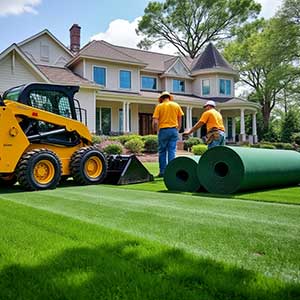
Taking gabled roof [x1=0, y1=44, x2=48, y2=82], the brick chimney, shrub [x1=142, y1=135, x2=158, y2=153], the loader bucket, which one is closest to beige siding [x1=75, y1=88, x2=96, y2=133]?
gabled roof [x1=0, y1=44, x2=48, y2=82]

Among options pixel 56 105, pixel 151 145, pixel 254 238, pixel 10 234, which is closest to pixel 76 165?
pixel 56 105

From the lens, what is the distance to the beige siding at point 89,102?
24.0 m

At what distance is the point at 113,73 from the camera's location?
27375 millimetres

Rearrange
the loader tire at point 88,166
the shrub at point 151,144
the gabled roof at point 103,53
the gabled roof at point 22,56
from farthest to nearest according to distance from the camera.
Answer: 1. the gabled roof at point 103,53
2. the shrub at point 151,144
3. the gabled roof at point 22,56
4. the loader tire at point 88,166

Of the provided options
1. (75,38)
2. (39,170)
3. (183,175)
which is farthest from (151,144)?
(75,38)

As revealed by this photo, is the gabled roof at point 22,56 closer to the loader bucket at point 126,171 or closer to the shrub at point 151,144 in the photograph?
the shrub at point 151,144

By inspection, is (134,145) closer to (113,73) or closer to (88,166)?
(113,73)

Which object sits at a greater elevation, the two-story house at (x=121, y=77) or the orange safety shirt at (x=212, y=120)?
the two-story house at (x=121, y=77)

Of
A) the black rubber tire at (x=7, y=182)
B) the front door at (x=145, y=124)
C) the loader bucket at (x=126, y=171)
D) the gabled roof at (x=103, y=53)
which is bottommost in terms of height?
the black rubber tire at (x=7, y=182)

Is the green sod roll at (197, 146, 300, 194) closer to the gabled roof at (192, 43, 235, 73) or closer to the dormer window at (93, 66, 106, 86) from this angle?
the dormer window at (93, 66, 106, 86)

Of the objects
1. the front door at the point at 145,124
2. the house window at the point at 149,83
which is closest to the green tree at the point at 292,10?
the house window at the point at 149,83

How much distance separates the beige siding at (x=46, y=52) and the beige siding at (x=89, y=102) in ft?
14.6

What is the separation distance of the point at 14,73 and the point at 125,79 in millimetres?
8766

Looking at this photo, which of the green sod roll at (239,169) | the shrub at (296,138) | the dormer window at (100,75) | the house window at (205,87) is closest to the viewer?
the green sod roll at (239,169)
